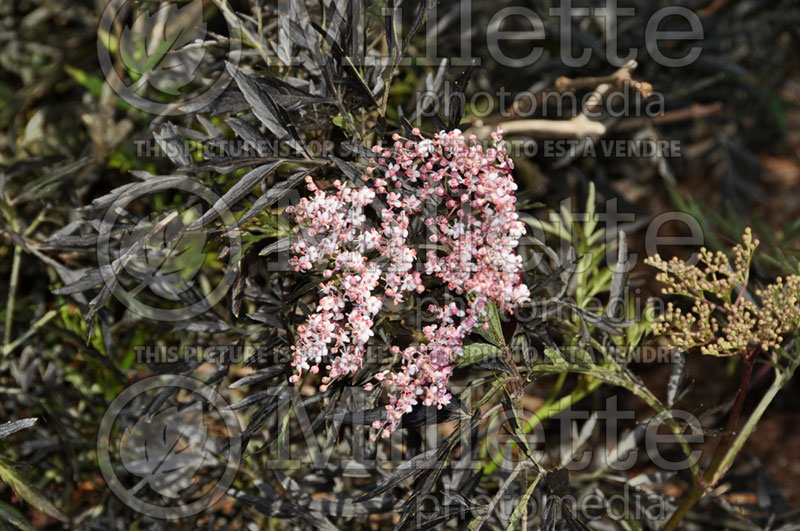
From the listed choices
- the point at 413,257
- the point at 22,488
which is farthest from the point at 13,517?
the point at 413,257

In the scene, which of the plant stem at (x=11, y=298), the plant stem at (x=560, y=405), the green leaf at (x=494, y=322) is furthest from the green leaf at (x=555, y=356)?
the plant stem at (x=11, y=298)

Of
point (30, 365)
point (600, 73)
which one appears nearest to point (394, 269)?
point (30, 365)

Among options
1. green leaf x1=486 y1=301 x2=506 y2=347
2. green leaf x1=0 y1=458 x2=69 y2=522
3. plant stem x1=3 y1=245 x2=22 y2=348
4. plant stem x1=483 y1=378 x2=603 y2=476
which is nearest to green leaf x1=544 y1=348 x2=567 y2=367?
green leaf x1=486 y1=301 x2=506 y2=347

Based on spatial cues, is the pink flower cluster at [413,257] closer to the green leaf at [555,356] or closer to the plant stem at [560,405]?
the green leaf at [555,356]

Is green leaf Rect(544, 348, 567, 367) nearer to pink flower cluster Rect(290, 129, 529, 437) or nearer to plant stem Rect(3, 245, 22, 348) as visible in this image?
pink flower cluster Rect(290, 129, 529, 437)

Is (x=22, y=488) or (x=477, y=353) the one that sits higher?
(x=477, y=353)

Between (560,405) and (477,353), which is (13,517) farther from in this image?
(560,405)
